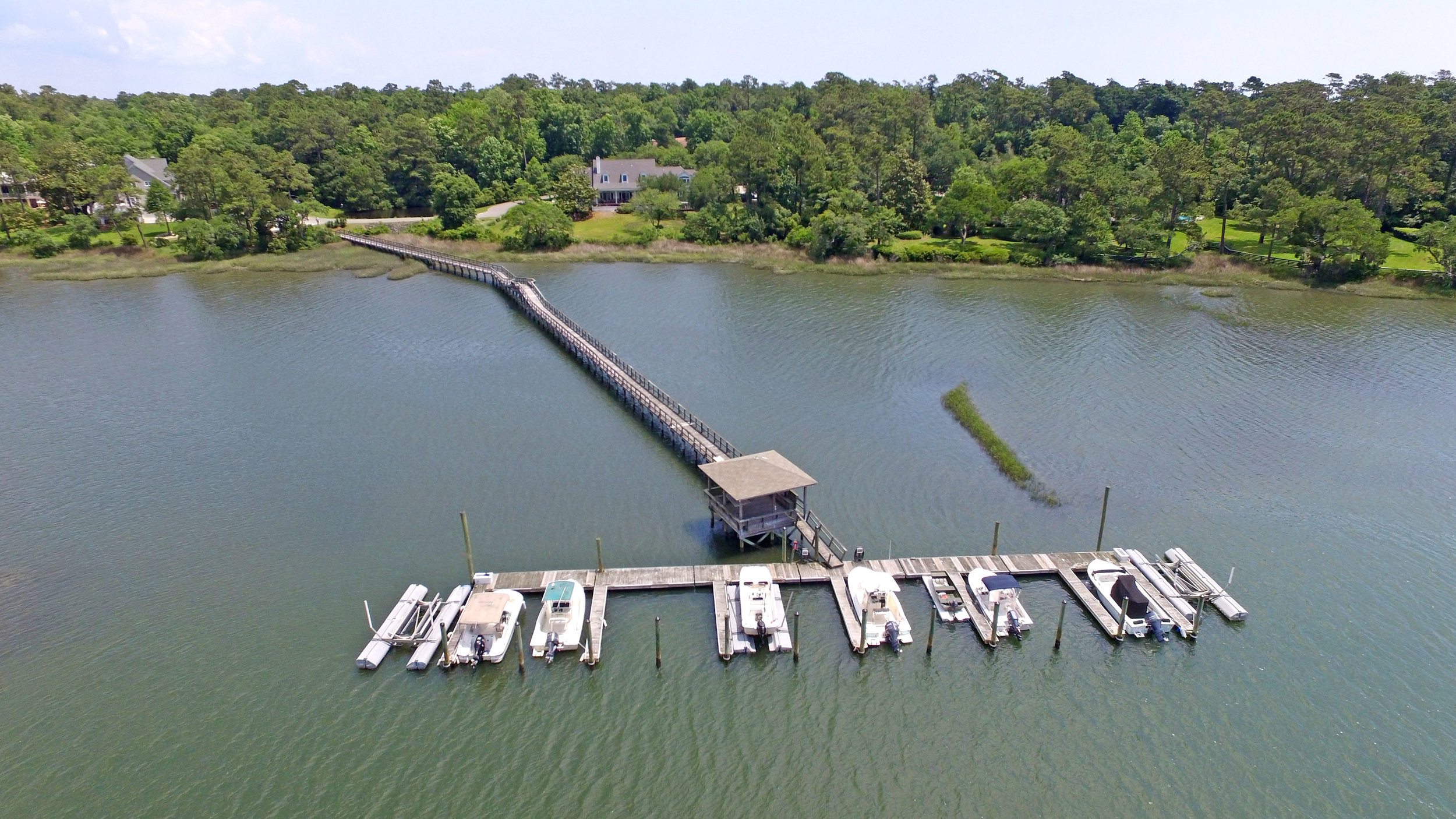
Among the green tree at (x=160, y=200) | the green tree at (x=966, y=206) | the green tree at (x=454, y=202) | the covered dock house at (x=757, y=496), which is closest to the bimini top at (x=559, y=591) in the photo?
the covered dock house at (x=757, y=496)

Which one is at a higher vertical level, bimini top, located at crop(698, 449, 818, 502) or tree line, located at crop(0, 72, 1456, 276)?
tree line, located at crop(0, 72, 1456, 276)

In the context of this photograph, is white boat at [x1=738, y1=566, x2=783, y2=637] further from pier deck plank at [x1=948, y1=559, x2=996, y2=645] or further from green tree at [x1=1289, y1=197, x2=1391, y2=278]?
green tree at [x1=1289, y1=197, x2=1391, y2=278]

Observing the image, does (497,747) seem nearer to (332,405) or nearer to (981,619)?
(981,619)

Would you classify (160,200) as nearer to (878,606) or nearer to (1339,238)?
(878,606)

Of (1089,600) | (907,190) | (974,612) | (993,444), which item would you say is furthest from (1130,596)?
(907,190)

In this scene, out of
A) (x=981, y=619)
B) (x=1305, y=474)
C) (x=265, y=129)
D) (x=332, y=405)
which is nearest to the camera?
(x=981, y=619)

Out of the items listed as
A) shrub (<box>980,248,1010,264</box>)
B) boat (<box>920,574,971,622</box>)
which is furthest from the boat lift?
shrub (<box>980,248,1010,264</box>)

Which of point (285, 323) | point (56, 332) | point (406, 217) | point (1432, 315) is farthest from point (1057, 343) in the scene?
point (406, 217)
